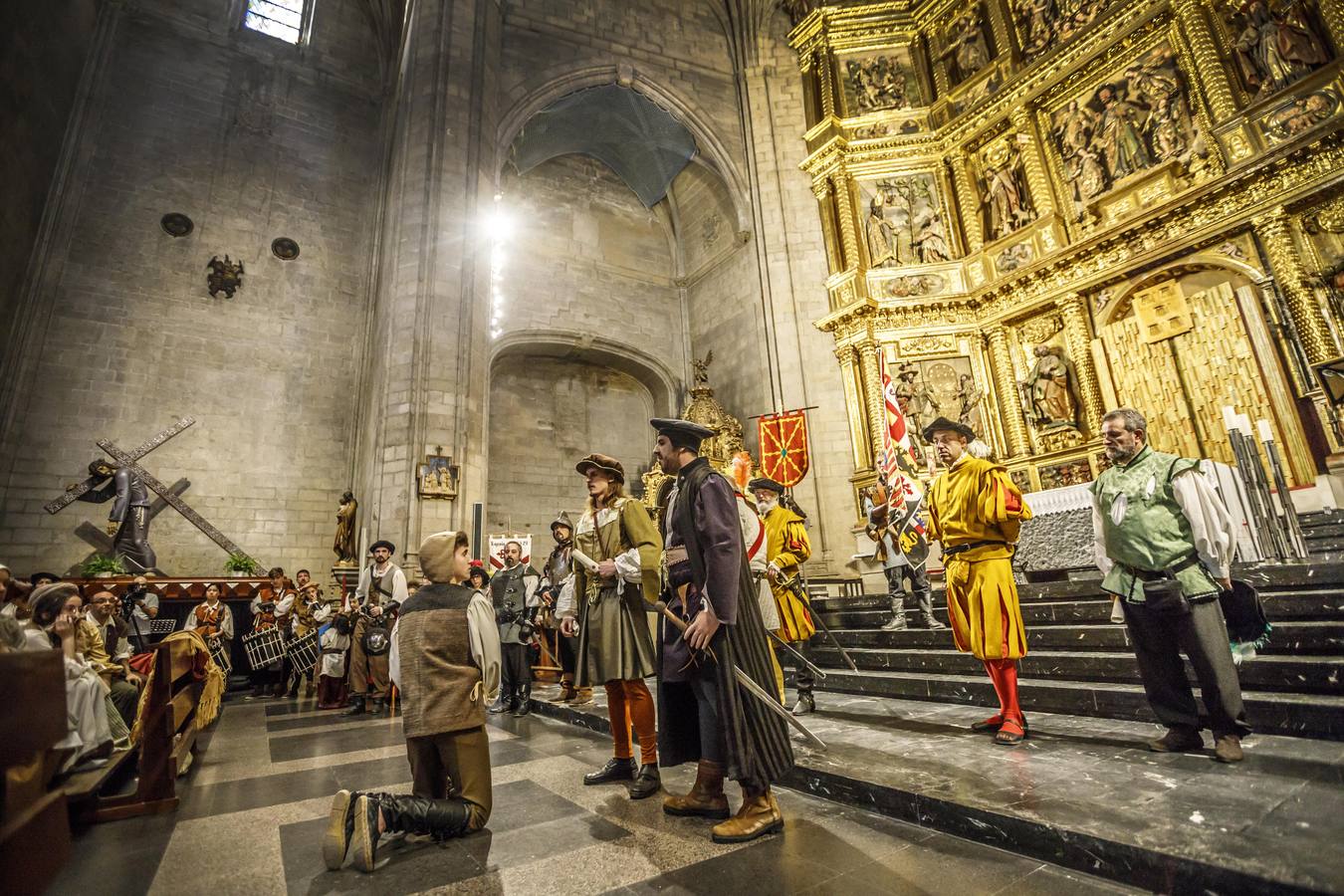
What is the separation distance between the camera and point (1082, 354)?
957cm

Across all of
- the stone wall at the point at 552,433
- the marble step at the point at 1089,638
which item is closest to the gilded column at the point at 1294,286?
the marble step at the point at 1089,638

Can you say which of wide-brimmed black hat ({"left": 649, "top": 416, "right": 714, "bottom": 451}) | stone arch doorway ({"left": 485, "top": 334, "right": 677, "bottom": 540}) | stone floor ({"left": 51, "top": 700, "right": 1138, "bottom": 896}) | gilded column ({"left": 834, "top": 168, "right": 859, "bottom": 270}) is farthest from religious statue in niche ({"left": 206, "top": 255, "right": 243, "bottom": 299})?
wide-brimmed black hat ({"left": 649, "top": 416, "right": 714, "bottom": 451})

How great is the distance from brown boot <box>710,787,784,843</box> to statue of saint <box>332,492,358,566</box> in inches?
366

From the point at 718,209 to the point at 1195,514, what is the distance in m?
13.5

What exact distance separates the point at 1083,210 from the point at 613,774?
1106 centimetres

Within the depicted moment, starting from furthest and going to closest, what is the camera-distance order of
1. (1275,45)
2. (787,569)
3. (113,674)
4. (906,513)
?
(1275,45)
(906,513)
(787,569)
(113,674)

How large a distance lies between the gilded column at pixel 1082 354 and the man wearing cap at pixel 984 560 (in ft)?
24.0

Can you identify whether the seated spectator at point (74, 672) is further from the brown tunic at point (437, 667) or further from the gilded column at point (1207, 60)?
the gilded column at point (1207, 60)

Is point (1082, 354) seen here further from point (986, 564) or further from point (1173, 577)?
point (1173, 577)

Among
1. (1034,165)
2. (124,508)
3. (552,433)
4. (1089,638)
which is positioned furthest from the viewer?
(552,433)

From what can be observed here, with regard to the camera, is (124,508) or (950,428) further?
(124,508)

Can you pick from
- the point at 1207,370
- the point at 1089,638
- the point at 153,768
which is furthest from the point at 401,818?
the point at 1207,370

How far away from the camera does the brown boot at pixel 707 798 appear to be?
242 centimetres

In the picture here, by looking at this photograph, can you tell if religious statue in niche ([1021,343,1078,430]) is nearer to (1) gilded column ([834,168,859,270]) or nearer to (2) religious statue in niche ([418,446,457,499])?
(1) gilded column ([834,168,859,270])
